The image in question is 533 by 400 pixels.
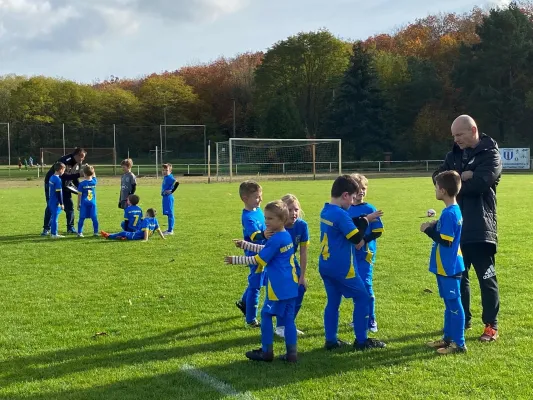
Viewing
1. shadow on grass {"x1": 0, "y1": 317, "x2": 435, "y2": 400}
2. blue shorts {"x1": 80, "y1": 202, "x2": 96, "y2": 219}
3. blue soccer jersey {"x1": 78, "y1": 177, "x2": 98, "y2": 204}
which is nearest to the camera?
shadow on grass {"x1": 0, "y1": 317, "x2": 435, "y2": 400}

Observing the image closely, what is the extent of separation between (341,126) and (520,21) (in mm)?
20642

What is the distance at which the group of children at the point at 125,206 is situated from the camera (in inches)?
495

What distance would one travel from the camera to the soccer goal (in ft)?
140

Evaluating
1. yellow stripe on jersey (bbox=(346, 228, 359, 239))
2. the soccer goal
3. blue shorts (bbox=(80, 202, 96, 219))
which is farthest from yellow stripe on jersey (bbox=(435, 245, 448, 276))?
the soccer goal

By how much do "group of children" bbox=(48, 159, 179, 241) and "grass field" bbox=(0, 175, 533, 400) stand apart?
1534 millimetres

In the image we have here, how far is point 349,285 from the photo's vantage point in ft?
16.7

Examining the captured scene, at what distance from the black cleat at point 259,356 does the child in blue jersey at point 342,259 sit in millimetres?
638

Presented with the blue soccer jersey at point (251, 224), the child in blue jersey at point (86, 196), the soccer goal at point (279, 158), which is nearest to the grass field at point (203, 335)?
the blue soccer jersey at point (251, 224)

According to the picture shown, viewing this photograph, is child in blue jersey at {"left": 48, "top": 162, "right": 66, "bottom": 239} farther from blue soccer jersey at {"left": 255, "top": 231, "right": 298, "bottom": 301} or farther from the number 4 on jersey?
the number 4 on jersey

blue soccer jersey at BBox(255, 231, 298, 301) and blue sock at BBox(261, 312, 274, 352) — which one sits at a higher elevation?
blue soccer jersey at BBox(255, 231, 298, 301)

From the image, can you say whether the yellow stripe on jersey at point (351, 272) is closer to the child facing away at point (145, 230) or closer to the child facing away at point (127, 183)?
the child facing away at point (145, 230)

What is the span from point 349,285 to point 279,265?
69cm

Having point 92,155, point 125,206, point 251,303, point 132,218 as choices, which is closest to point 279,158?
point 92,155

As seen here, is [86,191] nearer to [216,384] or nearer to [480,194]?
[216,384]
